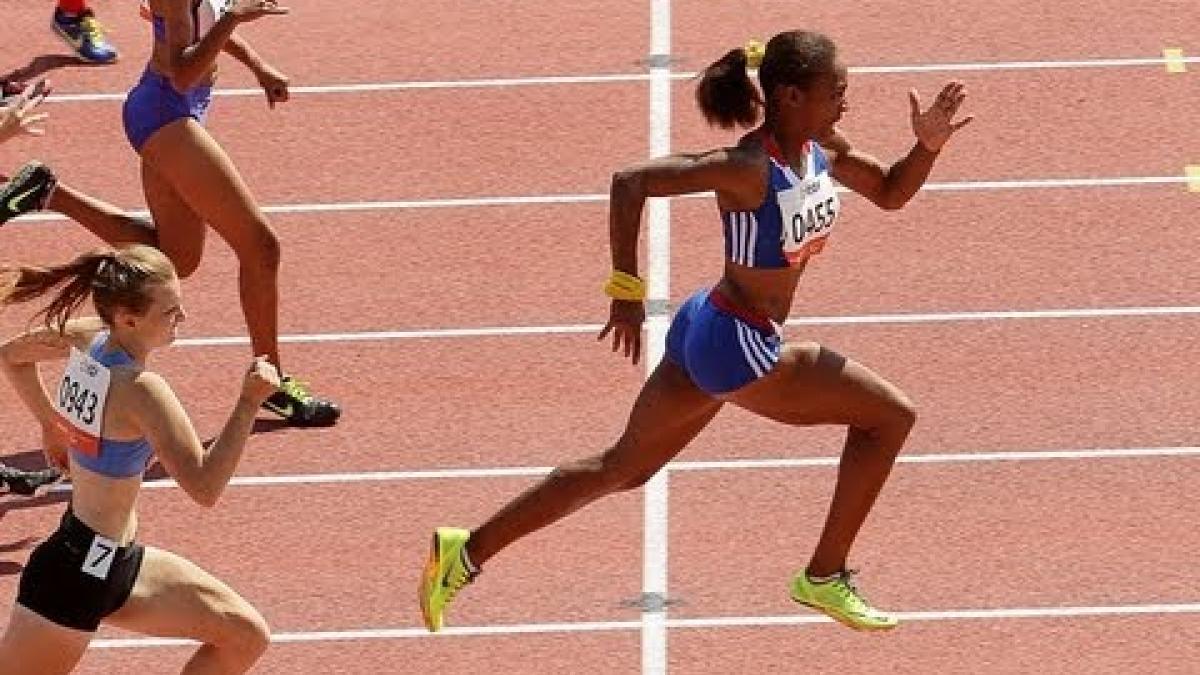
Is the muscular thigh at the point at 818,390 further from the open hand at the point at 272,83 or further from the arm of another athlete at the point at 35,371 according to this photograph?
the open hand at the point at 272,83

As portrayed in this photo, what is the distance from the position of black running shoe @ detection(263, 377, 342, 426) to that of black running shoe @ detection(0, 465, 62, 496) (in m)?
→ 0.96

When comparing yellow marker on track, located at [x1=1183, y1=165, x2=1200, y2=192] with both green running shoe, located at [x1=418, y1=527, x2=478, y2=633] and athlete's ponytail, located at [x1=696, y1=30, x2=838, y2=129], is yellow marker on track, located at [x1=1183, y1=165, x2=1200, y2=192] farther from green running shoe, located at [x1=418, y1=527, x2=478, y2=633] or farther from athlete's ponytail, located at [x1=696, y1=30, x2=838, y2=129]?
green running shoe, located at [x1=418, y1=527, x2=478, y2=633]

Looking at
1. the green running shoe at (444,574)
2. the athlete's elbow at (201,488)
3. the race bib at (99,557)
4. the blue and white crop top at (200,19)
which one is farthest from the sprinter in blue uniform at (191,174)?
the athlete's elbow at (201,488)

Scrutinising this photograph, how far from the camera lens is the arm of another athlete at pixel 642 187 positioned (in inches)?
336

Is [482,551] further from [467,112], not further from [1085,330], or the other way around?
[467,112]

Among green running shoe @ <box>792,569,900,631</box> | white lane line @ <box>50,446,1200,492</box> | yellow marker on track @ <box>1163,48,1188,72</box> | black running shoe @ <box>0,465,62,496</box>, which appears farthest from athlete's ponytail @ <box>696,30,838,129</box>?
yellow marker on track @ <box>1163,48,1188,72</box>

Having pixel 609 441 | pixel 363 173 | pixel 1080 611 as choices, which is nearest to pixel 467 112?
pixel 363 173

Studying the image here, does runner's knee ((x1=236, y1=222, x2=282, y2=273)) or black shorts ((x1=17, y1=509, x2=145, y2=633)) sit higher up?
black shorts ((x1=17, y1=509, x2=145, y2=633))

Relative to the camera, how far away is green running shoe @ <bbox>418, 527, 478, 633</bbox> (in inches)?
365

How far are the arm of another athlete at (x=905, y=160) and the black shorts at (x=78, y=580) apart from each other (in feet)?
8.26

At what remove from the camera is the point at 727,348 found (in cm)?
877

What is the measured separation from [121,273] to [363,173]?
5978 millimetres

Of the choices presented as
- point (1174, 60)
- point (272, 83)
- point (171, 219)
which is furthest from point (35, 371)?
point (1174, 60)

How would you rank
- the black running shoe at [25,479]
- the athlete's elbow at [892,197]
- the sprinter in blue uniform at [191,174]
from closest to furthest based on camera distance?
the athlete's elbow at [892,197]
the sprinter in blue uniform at [191,174]
the black running shoe at [25,479]
